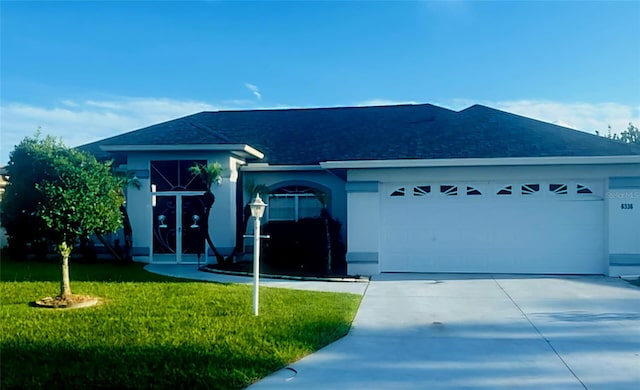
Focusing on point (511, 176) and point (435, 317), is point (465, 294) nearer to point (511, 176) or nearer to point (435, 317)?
point (435, 317)

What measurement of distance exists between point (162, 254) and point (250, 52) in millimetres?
6659

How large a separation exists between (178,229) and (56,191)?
685cm

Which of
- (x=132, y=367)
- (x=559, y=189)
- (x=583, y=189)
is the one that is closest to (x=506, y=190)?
(x=559, y=189)

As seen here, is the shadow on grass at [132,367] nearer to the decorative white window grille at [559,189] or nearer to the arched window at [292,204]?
the decorative white window grille at [559,189]

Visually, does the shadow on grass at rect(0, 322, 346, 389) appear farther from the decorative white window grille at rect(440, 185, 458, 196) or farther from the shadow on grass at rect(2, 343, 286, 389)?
the decorative white window grille at rect(440, 185, 458, 196)

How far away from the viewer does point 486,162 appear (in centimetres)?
1155

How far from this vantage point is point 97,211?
7957 millimetres

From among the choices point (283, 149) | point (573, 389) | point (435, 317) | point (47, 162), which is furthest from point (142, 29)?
point (573, 389)

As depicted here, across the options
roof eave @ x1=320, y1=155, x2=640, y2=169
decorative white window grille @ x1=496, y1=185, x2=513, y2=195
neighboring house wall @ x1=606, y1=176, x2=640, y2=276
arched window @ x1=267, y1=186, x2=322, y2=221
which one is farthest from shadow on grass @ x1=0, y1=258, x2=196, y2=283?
neighboring house wall @ x1=606, y1=176, x2=640, y2=276

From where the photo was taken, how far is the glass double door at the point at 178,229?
1431cm

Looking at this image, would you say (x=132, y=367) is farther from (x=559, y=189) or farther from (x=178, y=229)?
(x=559, y=189)

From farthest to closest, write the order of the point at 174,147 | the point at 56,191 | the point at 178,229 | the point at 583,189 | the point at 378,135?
the point at 378,135
the point at 178,229
the point at 174,147
the point at 583,189
the point at 56,191

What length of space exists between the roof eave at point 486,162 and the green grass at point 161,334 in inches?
149

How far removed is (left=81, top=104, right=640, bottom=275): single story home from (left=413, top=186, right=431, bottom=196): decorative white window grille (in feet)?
0.08
